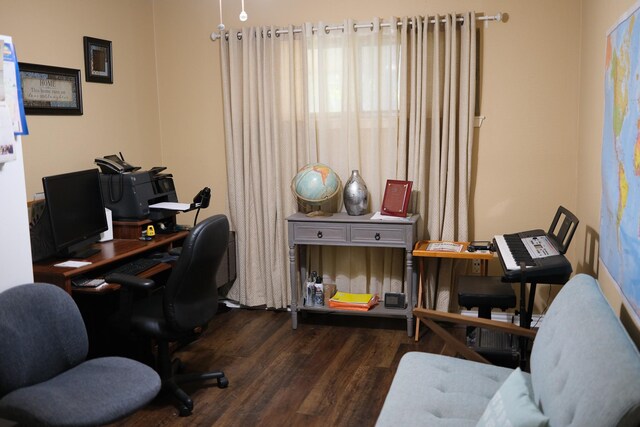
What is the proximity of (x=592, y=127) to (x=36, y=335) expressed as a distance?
116 inches

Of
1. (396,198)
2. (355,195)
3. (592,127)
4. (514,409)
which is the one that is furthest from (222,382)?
(592,127)

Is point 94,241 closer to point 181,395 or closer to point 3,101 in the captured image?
point 181,395

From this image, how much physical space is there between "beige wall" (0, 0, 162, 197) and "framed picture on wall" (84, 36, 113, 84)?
4 cm

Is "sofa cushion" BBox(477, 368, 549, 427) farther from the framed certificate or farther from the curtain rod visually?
the curtain rod

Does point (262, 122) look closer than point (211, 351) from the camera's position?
No

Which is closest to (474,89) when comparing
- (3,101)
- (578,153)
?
(578,153)

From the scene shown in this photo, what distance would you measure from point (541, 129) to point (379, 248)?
137cm

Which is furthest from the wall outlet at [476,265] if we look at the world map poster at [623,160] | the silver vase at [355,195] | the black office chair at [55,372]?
the black office chair at [55,372]

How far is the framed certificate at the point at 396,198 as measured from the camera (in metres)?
4.24

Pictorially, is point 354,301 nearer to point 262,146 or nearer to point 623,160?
point 262,146

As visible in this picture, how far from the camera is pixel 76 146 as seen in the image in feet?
13.6

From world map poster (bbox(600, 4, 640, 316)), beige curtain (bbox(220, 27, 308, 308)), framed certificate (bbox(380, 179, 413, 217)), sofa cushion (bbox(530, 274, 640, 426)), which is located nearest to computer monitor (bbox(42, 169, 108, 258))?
beige curtain (bbox(220, 27, 308, 308))

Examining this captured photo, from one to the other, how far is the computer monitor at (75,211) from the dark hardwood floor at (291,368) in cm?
92

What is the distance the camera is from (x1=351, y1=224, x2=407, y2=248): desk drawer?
13.7 feet
